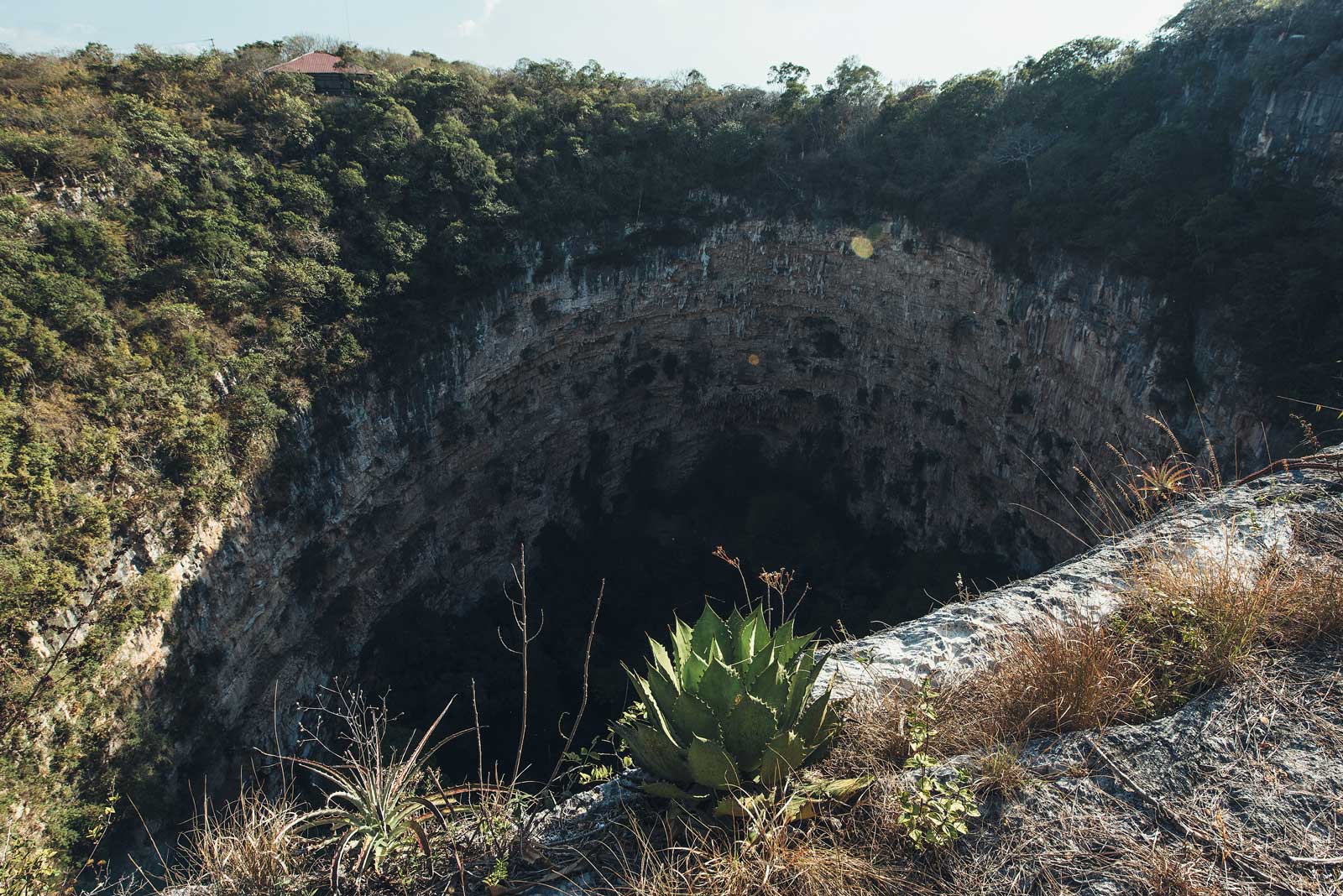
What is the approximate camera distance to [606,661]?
79.0 ft

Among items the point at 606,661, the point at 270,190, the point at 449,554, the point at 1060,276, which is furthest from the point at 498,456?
the point at 1060,276

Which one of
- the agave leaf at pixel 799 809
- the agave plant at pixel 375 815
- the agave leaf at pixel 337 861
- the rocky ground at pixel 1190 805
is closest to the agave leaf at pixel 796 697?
the agave leaf at pixel 799 809

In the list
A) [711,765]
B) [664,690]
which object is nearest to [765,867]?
[711,765]

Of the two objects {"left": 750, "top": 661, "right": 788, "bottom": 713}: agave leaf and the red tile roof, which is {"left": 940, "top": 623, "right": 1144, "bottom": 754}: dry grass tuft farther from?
the red tile roof

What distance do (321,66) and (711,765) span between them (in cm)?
3056

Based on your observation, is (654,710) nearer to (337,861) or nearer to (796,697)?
(796,697)

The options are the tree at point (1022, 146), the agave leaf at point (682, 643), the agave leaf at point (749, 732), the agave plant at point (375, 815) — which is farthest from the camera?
the tree at point (1022, 146)

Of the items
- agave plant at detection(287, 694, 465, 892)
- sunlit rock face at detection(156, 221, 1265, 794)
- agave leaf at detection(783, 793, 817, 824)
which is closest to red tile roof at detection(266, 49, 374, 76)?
sunlit rock face at detection(156, 221, 1265, 794)

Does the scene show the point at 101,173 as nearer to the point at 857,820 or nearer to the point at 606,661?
the point at 606,661


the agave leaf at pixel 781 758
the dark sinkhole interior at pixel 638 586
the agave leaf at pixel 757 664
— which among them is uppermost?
the agave leaf at pixel 757 664

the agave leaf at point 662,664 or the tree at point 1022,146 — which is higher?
the tree at point 1022,146

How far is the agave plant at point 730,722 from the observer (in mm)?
3342

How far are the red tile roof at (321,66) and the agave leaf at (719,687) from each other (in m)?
28.3

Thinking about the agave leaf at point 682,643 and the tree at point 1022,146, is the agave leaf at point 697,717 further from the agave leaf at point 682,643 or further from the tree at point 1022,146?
the tree at point 1022,146
